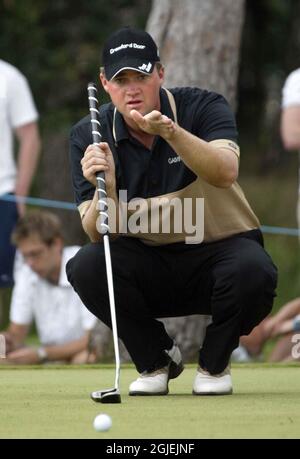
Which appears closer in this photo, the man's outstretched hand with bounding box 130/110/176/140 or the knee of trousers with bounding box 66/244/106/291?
the man's outstretched hand with bounding box 130/110/176/140

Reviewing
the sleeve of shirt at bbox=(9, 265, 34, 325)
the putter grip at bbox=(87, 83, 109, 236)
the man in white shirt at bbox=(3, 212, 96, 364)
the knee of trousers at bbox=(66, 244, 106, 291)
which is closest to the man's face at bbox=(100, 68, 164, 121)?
the putter grip at bbox=(87, 83, 109, 236)

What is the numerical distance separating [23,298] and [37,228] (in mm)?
568

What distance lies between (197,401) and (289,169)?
1584cm

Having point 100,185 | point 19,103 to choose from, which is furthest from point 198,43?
point 100,185

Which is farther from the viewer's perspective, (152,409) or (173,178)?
(173,178)

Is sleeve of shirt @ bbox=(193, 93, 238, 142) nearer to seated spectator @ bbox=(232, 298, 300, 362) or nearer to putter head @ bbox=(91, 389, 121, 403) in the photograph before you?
putter head @ bbox=(91, 389, 121, 403)

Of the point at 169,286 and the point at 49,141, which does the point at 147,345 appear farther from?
the point at 49,141

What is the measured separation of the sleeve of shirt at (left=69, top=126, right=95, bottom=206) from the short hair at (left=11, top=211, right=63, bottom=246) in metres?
3.78

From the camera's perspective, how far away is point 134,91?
635cm

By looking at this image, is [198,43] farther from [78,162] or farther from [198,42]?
[78,162]

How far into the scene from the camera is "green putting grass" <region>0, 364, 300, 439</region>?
5004 millimetres

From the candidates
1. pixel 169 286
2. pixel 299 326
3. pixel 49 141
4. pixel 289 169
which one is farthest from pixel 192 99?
pixel 289 169
